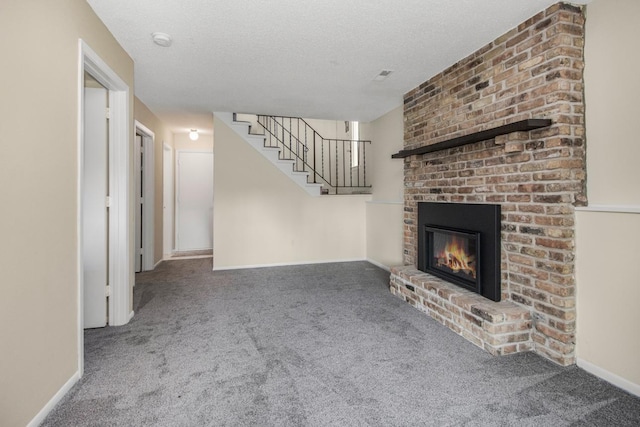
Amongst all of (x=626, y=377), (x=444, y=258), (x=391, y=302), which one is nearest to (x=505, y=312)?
(x=626, y=377)

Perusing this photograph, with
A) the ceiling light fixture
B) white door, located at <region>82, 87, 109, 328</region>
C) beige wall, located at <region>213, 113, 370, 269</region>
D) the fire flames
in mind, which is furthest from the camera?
beige wall, located at <region>213, 113, 370, 269</region>

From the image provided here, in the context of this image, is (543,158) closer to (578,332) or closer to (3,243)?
(578,332)

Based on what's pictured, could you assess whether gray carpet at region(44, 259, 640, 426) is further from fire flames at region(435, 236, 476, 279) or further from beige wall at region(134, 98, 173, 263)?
beige wall at region(134, 98, 173, 263)

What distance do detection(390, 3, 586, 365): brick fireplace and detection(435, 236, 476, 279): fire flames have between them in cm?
20

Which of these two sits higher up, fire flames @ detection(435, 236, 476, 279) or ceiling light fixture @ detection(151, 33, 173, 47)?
ceiling light fixture @ detection(151, 33, 173, 47)

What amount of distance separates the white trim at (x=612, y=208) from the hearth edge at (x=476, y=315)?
0.84 meters

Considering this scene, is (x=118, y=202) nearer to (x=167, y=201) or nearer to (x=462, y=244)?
(x=462, y=244)

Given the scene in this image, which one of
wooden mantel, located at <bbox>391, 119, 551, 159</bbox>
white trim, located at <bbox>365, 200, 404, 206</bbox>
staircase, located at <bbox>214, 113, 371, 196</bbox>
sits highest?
staircase, located at <bbox>214, 113, 371, 196</bbox>

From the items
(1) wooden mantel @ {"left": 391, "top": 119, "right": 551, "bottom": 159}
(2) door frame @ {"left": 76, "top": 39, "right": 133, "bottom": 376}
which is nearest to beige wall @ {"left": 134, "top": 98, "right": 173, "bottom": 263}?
(2) door frame @ {"left": 76, "top": 39, "right": 133, "bottom": 376}

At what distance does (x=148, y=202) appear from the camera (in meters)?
5.11

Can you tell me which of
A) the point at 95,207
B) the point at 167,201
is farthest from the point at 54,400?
the point at 167,201

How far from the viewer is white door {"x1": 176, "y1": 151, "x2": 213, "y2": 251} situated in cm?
674

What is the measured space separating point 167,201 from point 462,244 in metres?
5.54

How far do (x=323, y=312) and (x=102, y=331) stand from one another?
77.1 inches
